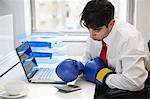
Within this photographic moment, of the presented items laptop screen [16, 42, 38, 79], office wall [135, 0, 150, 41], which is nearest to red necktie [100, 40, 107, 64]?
laptop screen [16, 42, 38, 79]

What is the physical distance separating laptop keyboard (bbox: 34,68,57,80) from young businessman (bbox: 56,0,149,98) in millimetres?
118

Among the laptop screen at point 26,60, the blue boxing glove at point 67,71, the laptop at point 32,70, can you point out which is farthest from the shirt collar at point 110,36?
the laptop screen at point 26,60

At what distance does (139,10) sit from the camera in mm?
2455

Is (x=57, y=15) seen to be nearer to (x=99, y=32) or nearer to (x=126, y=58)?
(x=99, y=32)

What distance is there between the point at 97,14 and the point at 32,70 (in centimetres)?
55

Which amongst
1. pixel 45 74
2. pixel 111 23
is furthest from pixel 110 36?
pixel 45 74

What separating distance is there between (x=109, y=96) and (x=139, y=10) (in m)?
1.22

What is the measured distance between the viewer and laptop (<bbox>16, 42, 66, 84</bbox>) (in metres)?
1.55

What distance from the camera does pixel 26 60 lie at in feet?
5.34

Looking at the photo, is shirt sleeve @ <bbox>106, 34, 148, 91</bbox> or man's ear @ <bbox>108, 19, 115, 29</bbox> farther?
man's ear @ <bbox>108, 19, 115, 29</bbox>

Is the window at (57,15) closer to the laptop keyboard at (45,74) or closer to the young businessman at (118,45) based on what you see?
the laptop keyboard at (45,74)

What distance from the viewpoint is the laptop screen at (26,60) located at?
1.55 m

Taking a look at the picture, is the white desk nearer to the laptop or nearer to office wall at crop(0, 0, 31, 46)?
the laptop

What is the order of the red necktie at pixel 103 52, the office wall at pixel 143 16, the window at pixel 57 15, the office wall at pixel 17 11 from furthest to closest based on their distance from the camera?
the window at pixel 57 15 < the office wall at pixel 17 11 < the office wall at pixel 143 16 < the red necktie at pixel 103 52
